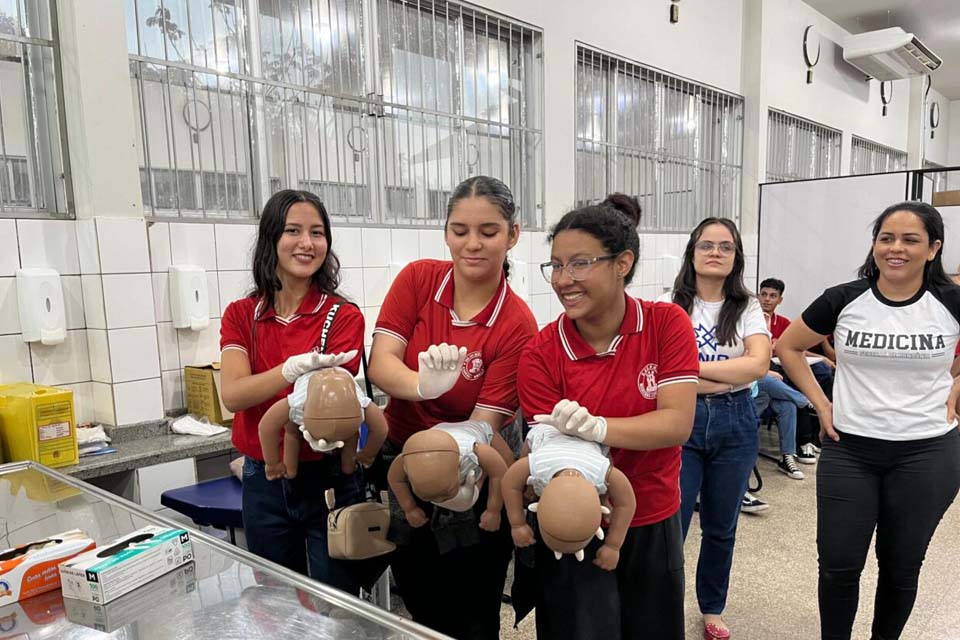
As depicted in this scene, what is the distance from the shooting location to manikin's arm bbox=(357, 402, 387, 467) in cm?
138

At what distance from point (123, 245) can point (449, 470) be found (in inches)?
76.2

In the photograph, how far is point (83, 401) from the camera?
2475mm

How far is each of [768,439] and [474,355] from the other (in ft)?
13.9

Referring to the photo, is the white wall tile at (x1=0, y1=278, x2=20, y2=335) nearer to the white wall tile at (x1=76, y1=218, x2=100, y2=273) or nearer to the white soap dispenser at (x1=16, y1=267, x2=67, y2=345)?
the white soap dispenser at (x1=16, y1=267, x2=67, y2=345)

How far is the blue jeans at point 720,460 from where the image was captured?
6.75 feet

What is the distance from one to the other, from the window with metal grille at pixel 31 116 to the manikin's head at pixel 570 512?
2.30 m

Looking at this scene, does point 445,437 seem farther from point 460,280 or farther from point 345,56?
point 345,56

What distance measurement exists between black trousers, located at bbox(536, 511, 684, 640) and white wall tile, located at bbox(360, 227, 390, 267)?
2343 mm

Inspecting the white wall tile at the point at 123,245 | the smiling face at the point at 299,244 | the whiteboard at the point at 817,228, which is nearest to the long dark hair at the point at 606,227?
the smiling face at the point at 299,244

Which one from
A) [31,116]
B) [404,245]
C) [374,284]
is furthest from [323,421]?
[404,245]

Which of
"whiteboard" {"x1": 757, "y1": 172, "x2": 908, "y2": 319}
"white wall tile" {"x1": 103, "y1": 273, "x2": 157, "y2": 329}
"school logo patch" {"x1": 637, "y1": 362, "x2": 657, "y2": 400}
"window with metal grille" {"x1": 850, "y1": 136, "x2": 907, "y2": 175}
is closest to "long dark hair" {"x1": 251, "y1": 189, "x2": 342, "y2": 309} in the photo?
"school logo patch" {"x1": 637, "y1": 362, "x2": 657, "y2": 400}

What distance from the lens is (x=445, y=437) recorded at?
1.13 m

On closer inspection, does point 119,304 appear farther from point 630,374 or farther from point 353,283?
point 630,374

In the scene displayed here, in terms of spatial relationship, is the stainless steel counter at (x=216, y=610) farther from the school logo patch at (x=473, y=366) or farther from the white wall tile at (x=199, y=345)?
the white wall tile at (x=199, y=345)
